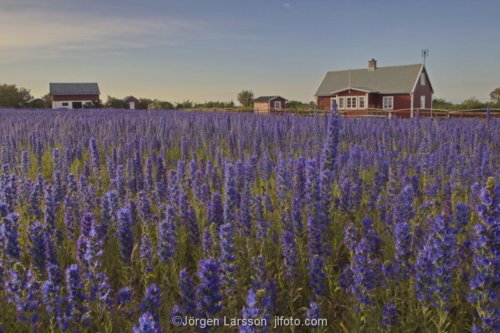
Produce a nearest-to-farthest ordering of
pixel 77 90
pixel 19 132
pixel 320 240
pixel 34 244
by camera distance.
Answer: pixel 34 244, pixel 320 240, pixel 19 132, pixel 77 90

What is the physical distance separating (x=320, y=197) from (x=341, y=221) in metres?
0.70

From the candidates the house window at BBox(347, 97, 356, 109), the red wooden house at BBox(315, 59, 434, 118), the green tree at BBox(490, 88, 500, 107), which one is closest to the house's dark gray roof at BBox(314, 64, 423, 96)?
the red wooden house at BBox(315, 59, 434, 118)

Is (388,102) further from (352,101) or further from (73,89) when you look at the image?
(73,89)

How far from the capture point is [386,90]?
112 ft

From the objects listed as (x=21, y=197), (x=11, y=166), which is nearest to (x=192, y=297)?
(x=21, y=197)

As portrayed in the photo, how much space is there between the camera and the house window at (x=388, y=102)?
3397 centimetres

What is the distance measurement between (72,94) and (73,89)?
167 centimetres

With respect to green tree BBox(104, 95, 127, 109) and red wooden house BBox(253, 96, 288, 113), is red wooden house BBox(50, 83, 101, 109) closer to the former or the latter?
green tree BBox(104, 95, 127, 109)

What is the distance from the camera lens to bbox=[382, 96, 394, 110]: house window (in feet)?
111

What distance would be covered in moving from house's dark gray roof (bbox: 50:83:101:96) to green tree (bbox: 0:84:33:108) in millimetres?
5060

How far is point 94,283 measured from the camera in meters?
2.03

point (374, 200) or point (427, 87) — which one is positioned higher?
point (427, 87)

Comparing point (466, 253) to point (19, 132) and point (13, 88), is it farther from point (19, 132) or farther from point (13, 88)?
point (13, 88)

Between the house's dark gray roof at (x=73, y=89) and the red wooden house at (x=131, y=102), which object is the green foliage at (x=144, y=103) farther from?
the house's dark gray roof at (x=73, y=89)
